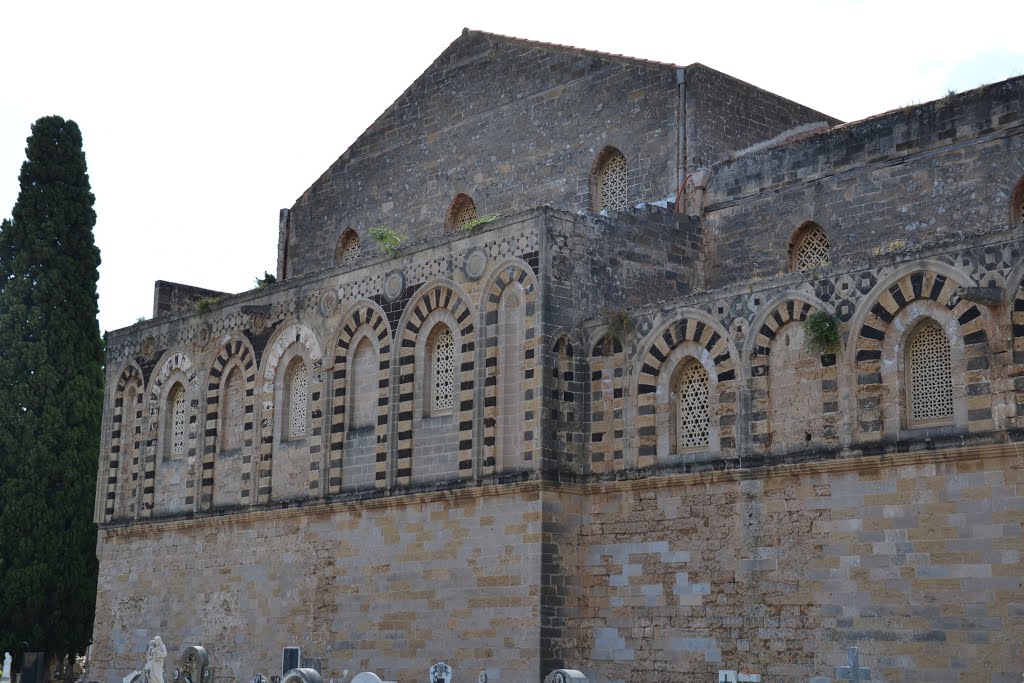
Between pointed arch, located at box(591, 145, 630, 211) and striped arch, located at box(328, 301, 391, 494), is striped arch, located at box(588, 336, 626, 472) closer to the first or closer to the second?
striped arch, located at box(328, 301, 391, 494)

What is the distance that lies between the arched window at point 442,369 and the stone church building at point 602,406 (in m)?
0.04

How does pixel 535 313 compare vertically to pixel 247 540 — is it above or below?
above

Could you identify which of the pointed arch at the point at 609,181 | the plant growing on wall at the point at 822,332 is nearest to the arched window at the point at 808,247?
the pointed arch at the point at 609,181

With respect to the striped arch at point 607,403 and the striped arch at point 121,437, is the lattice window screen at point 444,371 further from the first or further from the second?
the striped arch at point 121,437

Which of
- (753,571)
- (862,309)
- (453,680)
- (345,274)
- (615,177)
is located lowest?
(453,680)

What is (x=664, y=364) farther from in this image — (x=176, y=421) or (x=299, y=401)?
(x=176, y=421)

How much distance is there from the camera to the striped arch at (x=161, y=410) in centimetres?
2927

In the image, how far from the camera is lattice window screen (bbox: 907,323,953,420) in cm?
1852

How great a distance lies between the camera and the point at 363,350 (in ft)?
84.8

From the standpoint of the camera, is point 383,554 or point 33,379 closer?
point 383,554

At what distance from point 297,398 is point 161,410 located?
4.28 m

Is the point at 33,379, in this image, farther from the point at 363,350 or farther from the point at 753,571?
the point at 753,571

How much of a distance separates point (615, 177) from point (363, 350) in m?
5.50

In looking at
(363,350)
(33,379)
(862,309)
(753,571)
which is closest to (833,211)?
(862,309)
